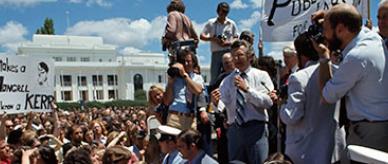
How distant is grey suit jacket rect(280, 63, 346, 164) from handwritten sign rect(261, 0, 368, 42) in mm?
1386

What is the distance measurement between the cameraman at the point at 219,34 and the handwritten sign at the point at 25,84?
232 cm

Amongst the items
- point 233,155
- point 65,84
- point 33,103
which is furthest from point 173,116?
point 65,84

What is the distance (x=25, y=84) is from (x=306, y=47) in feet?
17.6

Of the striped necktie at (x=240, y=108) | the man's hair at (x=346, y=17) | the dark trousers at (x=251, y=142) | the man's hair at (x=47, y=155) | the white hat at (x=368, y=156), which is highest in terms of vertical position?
the man's hair at (x=346, y=17)

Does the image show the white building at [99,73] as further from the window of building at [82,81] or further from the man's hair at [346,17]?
the man's hair at [346,17]

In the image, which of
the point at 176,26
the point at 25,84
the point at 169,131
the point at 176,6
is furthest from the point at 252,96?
the point at 25,84

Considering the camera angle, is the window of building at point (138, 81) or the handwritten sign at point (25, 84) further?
the window of building at point (138, 81)

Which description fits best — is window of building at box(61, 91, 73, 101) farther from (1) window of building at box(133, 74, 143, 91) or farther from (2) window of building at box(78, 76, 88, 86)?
(1) window of building at box(133, 74, 143, 91)

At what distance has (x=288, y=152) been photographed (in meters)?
3.89

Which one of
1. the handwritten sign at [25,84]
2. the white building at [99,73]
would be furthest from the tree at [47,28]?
the handwritten sign at [25,84]

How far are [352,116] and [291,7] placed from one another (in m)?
2.11

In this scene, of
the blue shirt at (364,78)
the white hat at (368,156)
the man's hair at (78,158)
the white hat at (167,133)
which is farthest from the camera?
the white hat at (167,133)

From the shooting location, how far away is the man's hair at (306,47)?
3863mm

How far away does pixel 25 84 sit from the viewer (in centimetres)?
828
